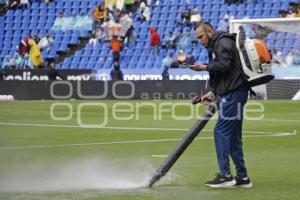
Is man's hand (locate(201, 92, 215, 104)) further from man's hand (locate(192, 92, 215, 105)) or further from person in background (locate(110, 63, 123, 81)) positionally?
person in background (locate(110, 63, 123, 81))

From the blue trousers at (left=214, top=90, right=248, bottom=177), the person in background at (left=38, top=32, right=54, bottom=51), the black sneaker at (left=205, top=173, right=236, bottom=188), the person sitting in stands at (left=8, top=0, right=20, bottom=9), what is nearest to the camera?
the blue trousers at (left=214, top=90, right=248, bottom=177)

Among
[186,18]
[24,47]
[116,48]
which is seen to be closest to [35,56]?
[24,47]

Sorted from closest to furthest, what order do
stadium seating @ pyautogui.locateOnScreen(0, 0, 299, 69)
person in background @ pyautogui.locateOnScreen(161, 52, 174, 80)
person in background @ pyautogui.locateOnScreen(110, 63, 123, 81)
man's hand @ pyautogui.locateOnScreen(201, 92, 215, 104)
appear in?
1. man's hand @ pyautogui.locateOnScreen(201, 92, 215, 104)
2. person in background @ pyautogui.locateOnScreen(161, 52, 174, 80)
3. person in background @ pyautogui.locateOnScreen(110, 63, 123, 81)
4. stadium seating @ pyautogui.locateOnScreen(0, 0, 299, 69)

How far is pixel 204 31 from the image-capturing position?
9523 mm

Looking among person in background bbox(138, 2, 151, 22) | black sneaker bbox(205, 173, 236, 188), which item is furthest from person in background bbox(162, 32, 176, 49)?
black sneaker bbox(205, 173, 236, 188)

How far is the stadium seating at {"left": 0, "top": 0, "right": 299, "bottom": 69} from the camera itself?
39438mm

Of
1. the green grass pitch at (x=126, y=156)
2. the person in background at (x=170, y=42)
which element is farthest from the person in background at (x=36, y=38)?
the green grass pitch at (x=126, y=156)

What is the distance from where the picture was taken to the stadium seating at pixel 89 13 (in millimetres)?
39438

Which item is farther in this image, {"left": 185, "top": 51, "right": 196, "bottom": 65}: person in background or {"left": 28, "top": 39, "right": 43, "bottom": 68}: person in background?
Result: {"left": 28, "top": 39, "right": 43, "bottom": 68}: person in background

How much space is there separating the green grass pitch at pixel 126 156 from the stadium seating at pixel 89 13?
1430 cm

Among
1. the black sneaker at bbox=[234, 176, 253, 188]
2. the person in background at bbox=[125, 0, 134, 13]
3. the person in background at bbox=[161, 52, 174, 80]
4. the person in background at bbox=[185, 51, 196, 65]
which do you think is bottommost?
the person in background at bbox=[161, 52, 174, 80]

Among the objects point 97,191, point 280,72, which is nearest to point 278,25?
point 280,72

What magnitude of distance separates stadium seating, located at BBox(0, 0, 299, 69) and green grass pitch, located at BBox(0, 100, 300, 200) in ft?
46.9

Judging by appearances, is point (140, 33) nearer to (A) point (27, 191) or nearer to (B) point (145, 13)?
(B) point (145, 13)
